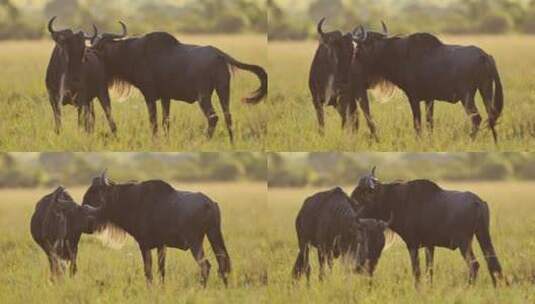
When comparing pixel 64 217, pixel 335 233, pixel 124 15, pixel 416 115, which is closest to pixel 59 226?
pixel 64 217

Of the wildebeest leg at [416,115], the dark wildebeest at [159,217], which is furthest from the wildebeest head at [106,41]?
the wildebeest leg at [416,115]

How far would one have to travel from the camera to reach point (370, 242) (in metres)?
5.33

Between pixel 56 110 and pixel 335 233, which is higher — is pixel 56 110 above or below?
above

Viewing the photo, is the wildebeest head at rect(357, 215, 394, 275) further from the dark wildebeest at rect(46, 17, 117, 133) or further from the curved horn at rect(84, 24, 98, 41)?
the curved horn at rect(84, 24, 98, 41)

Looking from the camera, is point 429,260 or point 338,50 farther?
point 338,50

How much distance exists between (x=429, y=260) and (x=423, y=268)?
5 centimetres

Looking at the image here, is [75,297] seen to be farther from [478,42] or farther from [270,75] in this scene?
[478,42]

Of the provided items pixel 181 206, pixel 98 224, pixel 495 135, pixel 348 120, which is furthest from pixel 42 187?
pixel 495 135

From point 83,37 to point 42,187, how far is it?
80 centimetres

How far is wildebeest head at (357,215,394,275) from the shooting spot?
5.32 meters

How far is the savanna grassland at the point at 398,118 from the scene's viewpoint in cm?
539

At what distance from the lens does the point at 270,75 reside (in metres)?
5.39

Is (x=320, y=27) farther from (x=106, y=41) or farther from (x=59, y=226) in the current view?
(x=59, y=226)

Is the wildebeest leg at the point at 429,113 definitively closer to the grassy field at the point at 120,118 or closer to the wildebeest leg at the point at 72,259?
the grassy field at the point at 120,118
